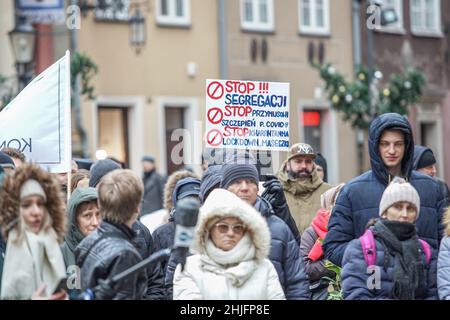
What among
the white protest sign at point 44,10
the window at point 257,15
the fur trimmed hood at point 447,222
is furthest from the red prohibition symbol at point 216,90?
the window at point 257,15

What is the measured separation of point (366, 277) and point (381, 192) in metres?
1.21

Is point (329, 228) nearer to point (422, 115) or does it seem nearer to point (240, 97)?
point (240, 97)

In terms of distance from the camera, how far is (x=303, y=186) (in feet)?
37.7

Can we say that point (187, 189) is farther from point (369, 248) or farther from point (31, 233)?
point (31, 233)

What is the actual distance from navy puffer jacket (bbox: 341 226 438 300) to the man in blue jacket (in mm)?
844

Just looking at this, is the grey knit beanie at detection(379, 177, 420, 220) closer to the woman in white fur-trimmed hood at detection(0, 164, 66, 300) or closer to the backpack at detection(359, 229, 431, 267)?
the backpack at detection(359, 229, 431, 267)

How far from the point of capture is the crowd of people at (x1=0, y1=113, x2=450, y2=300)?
6707 mm

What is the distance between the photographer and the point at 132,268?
22.0 ft

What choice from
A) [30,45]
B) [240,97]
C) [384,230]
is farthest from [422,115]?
[384,230]

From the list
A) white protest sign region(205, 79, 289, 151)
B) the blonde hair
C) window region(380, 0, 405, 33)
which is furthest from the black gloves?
window region(380, 0, 405, 33)

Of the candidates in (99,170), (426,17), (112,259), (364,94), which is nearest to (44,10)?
(364,94)

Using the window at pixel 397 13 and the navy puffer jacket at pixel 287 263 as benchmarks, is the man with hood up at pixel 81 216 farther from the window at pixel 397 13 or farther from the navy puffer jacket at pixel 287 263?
the window at pixel 397 13

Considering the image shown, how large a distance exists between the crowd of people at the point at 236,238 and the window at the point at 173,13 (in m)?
19.7
